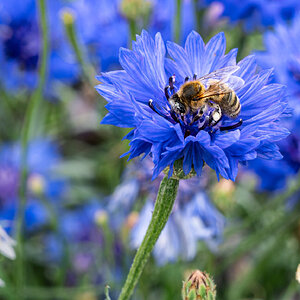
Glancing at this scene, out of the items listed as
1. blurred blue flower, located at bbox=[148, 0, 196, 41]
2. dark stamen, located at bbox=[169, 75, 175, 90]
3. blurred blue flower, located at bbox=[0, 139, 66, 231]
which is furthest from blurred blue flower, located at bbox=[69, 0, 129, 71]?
dark stamen, located at bbox=[169, 75, 175, 90]

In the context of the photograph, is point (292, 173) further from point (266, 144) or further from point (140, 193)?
point (266, 144)

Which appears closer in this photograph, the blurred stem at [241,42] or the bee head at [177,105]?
the bee head at [177,105]

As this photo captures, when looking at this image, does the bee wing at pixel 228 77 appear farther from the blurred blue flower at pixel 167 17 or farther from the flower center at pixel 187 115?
the blurred blue flower at pixel 167 17

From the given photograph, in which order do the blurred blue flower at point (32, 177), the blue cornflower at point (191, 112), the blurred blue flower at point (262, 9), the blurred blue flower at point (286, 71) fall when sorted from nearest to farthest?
1. the blue cornflower at point (191, 112)
2. the blurred blue flower at point (286, 71)
3. the blurred blue flower at point (262, 9)
4. the blurred blue flower at point (32, 177)

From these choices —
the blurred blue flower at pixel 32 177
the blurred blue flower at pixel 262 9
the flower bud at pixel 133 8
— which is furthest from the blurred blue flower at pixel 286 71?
the blurred blue flower at pixel 32 177

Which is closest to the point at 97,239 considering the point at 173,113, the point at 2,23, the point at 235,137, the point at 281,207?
the point at 281,207

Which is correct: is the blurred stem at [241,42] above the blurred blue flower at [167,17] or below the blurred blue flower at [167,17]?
below

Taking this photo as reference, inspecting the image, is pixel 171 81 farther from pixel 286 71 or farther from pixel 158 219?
pixel 286 71
